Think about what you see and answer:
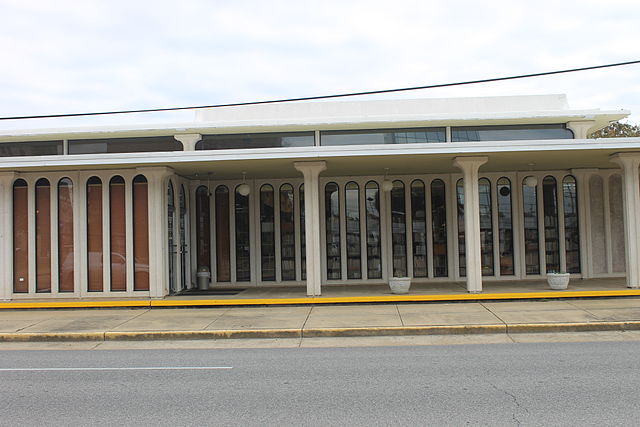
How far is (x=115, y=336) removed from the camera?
10977 mm

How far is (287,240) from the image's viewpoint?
58.1 ft

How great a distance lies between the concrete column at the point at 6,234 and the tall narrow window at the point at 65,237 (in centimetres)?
125

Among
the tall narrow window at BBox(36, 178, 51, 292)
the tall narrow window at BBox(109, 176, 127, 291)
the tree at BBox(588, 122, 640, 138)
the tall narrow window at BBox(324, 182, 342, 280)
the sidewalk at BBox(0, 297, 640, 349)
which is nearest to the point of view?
the sidewalk at BBox(0, 297, 640, 349)

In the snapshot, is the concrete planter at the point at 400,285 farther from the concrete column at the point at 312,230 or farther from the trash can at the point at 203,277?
the trash can at the point at 203,277

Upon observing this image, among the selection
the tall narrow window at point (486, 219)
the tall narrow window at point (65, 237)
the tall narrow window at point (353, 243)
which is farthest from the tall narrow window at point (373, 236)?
the tall narrow window at point (65, 237)

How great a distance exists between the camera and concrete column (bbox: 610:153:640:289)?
14.4m

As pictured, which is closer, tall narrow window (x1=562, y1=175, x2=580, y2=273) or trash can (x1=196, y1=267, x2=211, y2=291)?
trash can (x1=196, y1=267, x2=211, y2=291)

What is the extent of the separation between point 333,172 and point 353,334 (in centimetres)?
689

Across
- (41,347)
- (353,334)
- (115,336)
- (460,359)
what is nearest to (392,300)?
(353,334)

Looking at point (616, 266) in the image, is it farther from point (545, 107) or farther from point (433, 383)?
point (433, 383)

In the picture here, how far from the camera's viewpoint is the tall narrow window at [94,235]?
15203mm

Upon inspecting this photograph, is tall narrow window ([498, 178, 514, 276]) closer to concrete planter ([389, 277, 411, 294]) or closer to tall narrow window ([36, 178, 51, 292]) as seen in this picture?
concrete planter ([389, 277, 411, 294])

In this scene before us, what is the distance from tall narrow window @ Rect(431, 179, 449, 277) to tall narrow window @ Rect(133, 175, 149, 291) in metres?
8.41

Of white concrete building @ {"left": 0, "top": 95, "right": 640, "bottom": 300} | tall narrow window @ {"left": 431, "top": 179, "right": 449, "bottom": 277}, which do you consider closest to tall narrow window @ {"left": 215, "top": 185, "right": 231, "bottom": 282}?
white concrete building @ {"left": 0, "top": 95, "right": 640, "bottom": 300}
